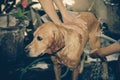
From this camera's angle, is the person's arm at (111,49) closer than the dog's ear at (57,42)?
Yes

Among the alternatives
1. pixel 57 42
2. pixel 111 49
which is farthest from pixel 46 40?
pixel 111 49

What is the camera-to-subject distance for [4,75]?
537cm

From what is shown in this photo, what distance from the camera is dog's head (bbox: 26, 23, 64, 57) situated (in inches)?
147

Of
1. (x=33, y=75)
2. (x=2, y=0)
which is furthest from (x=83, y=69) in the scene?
(x=2, y=0)

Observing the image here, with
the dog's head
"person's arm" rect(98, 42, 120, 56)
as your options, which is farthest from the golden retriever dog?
"person's arm" rect(98, 42, 120, 56)

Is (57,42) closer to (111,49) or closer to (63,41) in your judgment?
(63,41)

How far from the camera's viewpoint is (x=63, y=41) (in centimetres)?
396

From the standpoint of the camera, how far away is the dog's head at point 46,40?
375cm

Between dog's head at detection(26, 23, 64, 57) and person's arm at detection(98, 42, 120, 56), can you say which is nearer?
person's arm at detection(98, 42, 120, 56)

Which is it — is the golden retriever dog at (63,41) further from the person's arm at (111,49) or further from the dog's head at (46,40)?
the person's arm at (111,49)

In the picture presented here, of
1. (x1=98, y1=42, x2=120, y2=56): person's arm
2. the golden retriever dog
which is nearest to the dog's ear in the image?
the golden retriever dog

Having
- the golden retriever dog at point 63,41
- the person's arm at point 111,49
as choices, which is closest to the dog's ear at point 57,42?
the golden retriever dog at point 63,41

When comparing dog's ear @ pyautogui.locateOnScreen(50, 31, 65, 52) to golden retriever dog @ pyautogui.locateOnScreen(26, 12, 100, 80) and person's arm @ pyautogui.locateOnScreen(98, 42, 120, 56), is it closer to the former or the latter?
golden retriever dog @ pyautogui.locateOnScreen(26, 12, 100, 80)

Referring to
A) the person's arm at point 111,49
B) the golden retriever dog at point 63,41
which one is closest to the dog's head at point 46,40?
the golden retriever dog at point 63,41
